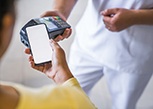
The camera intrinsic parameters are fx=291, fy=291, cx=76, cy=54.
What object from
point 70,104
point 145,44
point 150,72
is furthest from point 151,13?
point 70,104

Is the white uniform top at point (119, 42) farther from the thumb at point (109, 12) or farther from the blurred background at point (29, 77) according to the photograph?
the blurred background at point (29, 77)

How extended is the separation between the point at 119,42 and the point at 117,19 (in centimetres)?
8

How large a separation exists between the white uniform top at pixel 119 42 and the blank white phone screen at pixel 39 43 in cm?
20

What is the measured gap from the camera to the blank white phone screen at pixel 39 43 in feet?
2.43

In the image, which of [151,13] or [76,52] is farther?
[76,52]

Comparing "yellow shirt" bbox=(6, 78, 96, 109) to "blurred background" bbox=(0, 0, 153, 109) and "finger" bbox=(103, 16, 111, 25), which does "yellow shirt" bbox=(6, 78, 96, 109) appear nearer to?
"finger" bbox=(103, 16, 111, 25)

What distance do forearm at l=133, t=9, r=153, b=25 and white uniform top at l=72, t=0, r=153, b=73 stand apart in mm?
19

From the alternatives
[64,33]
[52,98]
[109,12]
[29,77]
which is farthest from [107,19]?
[29,77]

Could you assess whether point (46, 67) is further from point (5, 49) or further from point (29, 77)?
point (29, 77)

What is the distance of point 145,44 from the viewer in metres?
0.87

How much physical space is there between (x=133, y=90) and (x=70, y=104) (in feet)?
1.75

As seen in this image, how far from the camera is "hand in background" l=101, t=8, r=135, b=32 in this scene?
83 centimetres

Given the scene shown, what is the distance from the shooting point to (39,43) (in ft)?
2.48

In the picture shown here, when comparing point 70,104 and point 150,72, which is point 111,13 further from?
point 70,104
